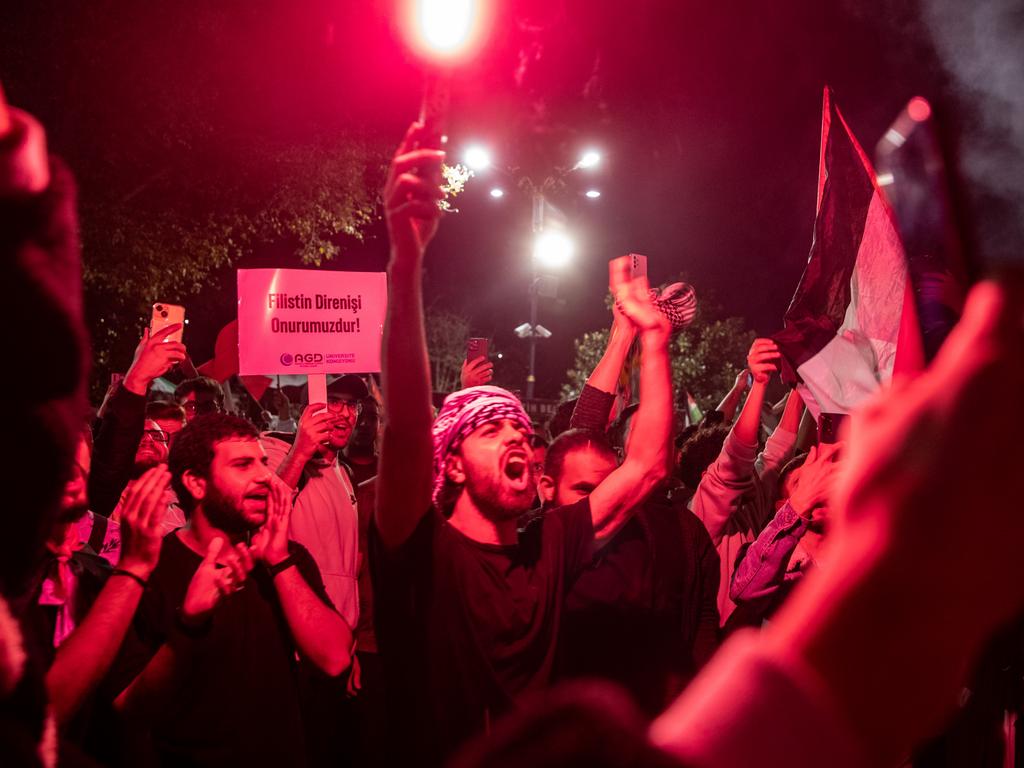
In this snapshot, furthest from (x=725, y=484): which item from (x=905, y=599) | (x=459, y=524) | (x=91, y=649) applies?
(x=905, y=599)

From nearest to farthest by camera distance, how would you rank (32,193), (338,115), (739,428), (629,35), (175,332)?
(32,193), (629,35), (739,428), (175,332), (338,115)

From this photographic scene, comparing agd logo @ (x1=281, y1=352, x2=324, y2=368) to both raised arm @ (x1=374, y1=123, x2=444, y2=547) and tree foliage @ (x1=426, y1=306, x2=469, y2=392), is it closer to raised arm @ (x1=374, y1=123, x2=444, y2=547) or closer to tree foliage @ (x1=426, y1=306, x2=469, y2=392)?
raised arm @ (x1=374, y1=123, x2=444, y2=547)

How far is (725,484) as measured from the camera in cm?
538

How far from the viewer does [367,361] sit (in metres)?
6.82

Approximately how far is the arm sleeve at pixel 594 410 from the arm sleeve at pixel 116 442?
2.55 meters

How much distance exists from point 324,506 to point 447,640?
3360mm

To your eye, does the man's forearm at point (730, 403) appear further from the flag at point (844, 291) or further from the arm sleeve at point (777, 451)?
the flag at point (844, 291)

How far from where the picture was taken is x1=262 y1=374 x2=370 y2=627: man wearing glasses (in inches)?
228

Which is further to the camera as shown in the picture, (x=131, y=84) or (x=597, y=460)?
(x=131, y=84)

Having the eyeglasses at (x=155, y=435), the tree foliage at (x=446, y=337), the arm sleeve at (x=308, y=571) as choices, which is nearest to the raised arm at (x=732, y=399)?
the eyeglasses at (x=155, y=435)

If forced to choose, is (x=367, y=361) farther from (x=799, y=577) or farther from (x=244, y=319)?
(x=799, y=577)

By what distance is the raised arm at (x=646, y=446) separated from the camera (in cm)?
371

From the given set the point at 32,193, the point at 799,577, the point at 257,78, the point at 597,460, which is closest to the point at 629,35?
the point at 597,460

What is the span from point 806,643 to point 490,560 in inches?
108
